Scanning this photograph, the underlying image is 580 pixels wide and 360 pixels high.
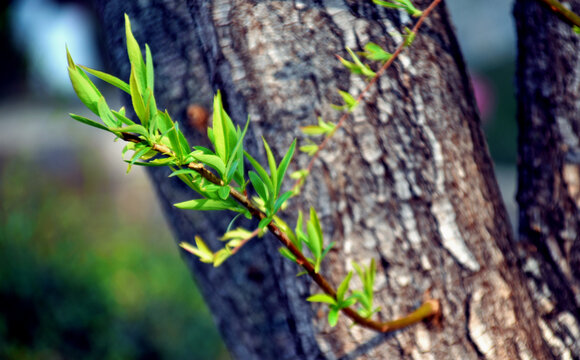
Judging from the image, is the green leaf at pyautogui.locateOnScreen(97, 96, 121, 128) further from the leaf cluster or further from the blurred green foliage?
the blurred green foliage

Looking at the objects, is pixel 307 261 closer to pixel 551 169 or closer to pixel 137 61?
pixel 137 61

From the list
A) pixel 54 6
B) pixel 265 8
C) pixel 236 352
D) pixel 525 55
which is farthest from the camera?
pixel 54 6

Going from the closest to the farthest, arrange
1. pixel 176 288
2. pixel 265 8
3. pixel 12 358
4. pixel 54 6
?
1. pixel 265 8
2. pixel 12 358
3. pixel 176 288
4. pixel 54 6

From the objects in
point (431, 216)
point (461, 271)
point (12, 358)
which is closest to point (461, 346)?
point (461, 271)

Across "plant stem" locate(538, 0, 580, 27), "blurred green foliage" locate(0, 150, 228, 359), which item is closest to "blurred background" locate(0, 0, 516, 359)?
"blurred green foliage" locate(0, 150, 228, 359)

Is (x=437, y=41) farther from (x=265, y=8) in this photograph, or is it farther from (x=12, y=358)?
(x=12, y=358)

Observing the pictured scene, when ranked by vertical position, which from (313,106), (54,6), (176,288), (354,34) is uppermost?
(354,34)

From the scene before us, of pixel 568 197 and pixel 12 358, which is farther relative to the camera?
pixel 12 358
